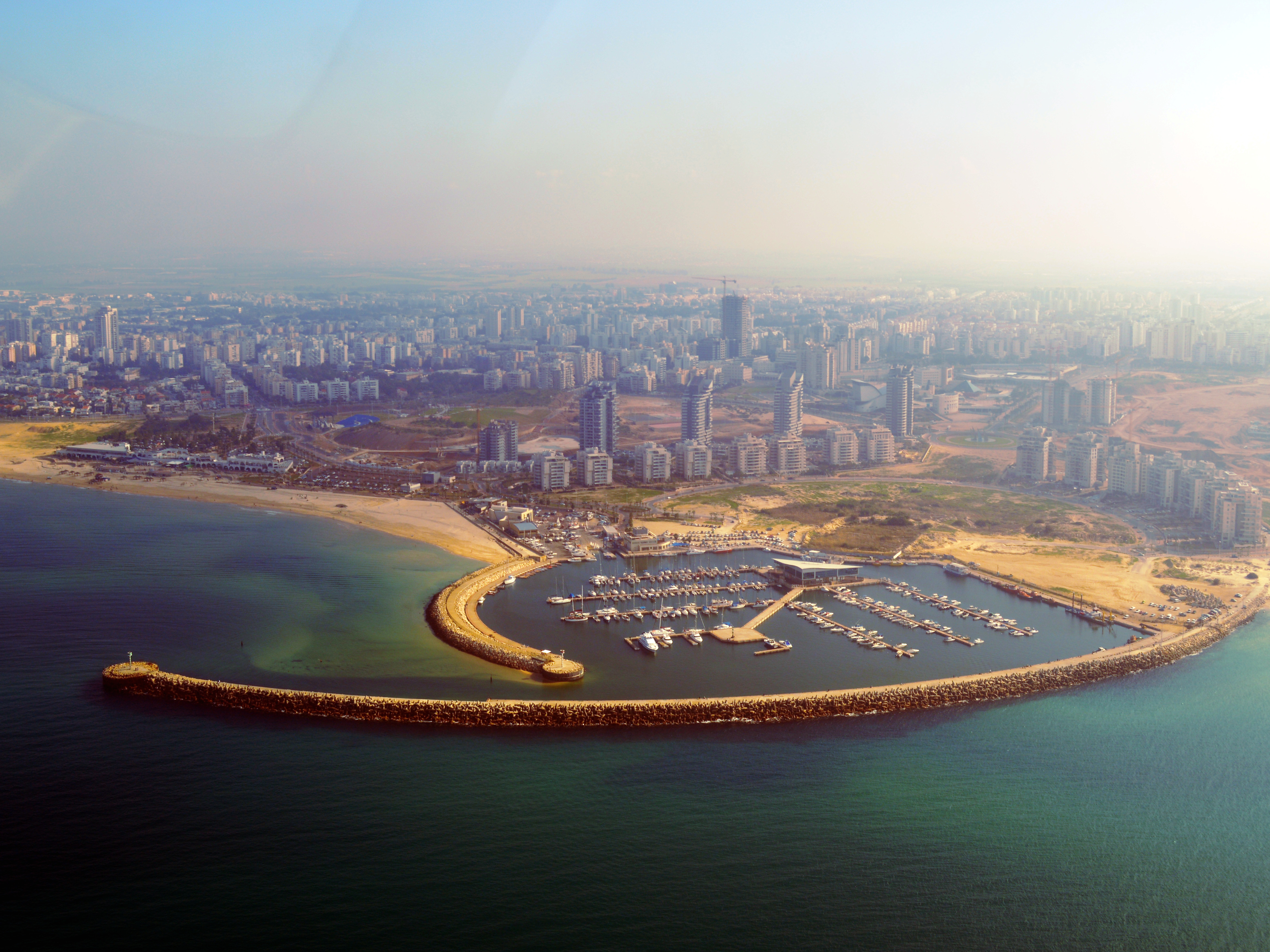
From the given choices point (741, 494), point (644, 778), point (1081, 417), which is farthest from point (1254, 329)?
point (644, 778)

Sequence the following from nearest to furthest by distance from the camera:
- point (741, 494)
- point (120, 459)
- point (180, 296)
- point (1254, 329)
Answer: point (741, 494) → point (120, 459) → point (1254, 329) → point (180, 296)

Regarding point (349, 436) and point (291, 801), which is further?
point (349, 436)

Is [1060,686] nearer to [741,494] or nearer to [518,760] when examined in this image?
[518,760]

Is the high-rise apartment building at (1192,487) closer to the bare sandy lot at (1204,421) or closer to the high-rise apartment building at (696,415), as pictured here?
the bare sandy lot at (1204,421)

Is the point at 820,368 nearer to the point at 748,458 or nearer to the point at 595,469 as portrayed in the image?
the point at 748,458

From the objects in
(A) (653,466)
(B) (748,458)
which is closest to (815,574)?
(A) (653,466)

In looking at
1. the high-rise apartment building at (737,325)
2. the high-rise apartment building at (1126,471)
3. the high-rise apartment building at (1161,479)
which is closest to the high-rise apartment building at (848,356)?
the high-rise apartment building at (737,325)
